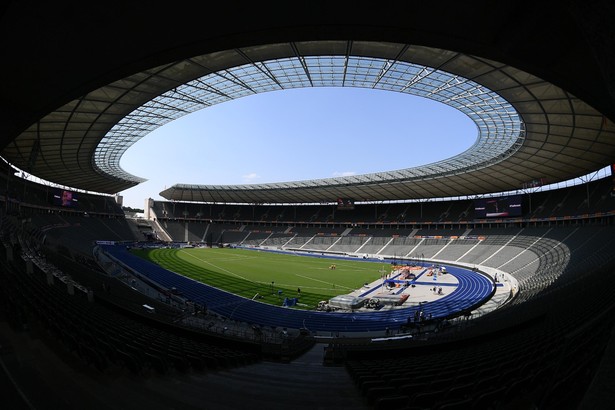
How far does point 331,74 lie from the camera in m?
21.8

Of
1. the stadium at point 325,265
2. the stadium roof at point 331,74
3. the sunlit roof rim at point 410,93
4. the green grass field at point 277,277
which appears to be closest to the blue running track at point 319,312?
the stadium at point 325,265

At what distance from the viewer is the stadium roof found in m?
6.79

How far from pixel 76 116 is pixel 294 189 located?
46773 mm

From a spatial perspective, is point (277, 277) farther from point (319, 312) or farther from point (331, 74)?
point (331, 74)

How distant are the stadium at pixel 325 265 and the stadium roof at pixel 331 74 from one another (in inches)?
3.0

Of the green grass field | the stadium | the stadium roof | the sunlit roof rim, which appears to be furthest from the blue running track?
the stadium roof

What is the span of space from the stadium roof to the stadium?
0.08 m

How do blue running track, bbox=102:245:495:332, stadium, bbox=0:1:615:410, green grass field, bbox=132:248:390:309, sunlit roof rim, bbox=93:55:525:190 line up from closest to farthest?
1. stadium, bbox=0:1:615:410
2. sunlit roof rim, bbox=93:55:525:190
3. blue running track, bbox=102:245:495:332
4. green grass field, bbox=132:248:390:309

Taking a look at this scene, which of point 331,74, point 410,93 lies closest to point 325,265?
point 410,93

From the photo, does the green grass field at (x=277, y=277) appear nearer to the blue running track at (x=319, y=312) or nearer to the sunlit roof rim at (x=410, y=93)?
the blue running track at (x=319, y=312)

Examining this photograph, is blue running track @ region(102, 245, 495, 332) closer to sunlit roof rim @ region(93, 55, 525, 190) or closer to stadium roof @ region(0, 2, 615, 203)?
sunlit roof rim @ region(93, 55, 525, 190)

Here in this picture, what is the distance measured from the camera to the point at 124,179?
2180 inches

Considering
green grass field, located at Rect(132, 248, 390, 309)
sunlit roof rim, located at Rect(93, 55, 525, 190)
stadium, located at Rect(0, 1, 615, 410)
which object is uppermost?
sunlit roof rim, located at Rect(93, 55, 525, 190)

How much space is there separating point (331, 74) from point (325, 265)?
32304 millimetres
